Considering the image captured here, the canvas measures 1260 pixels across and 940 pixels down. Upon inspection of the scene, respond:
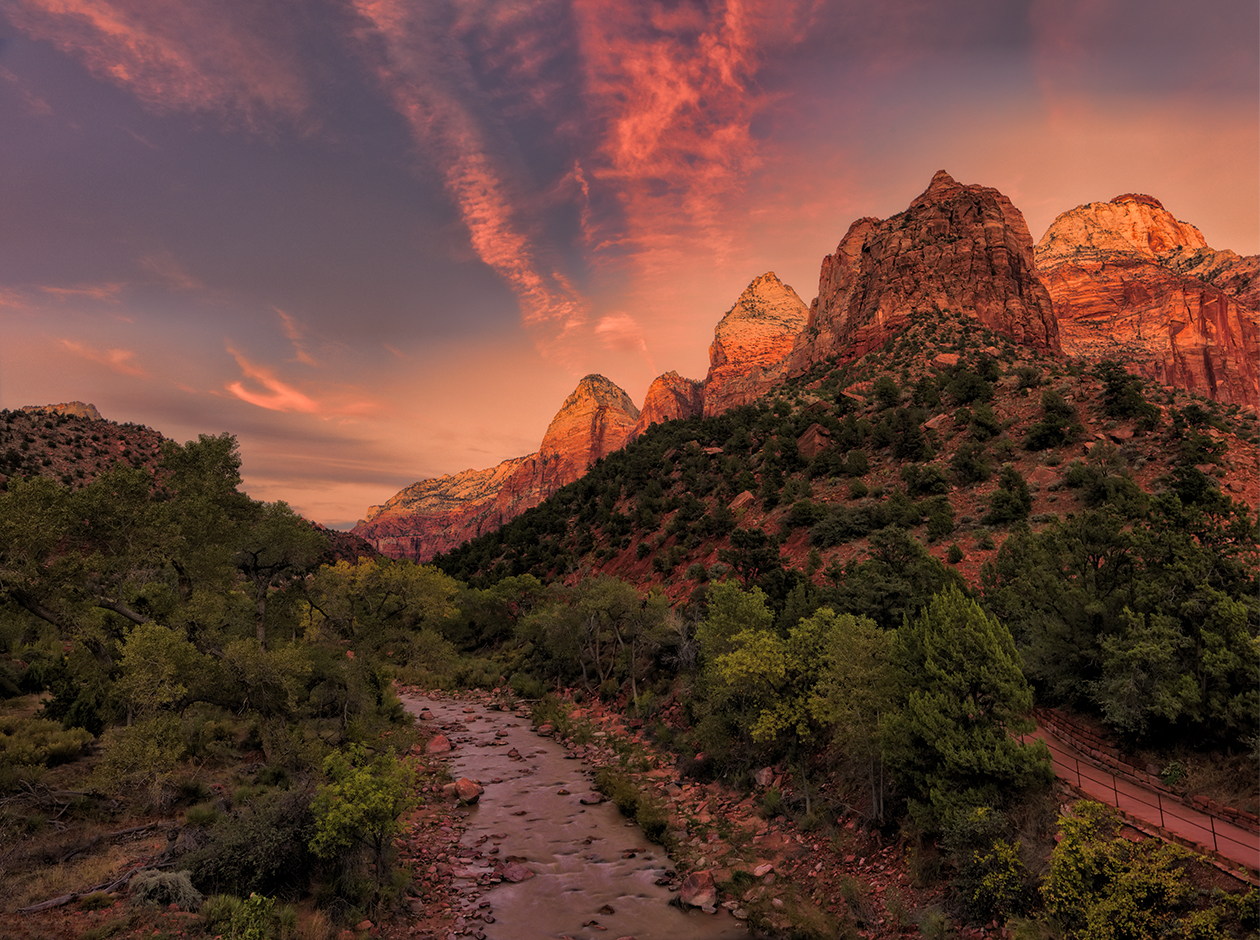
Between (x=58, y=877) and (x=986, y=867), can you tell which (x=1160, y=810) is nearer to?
(x=986, y=867)

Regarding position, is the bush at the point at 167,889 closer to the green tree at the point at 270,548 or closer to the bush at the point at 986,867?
the green tree at the point at 270,548

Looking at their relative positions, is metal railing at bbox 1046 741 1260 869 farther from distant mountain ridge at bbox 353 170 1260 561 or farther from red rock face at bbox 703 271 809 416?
red rock face at bbox 703 271 809 416

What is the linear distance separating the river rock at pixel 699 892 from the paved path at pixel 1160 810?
38.6 feet

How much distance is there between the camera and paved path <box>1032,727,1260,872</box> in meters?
12.3

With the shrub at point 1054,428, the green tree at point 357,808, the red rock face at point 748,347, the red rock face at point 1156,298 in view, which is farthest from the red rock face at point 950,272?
the green tree at point 357,808

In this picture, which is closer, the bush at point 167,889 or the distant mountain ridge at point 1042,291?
the bush at point 167,889

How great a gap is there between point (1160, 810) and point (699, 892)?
13376 mm

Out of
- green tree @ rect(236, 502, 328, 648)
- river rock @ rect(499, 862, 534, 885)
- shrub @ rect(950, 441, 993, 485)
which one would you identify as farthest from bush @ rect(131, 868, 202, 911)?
shrub @ rect(950, 441, 993, 485)

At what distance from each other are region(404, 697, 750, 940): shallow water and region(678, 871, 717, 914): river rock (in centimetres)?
35

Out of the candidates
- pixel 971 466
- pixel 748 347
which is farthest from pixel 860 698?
pixel 748 347

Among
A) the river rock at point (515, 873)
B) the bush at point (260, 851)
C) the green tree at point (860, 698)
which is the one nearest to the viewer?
the bush at point (260, 851)

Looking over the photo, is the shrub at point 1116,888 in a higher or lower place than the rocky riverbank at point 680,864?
higher

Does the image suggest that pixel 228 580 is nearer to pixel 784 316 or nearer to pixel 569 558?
pixel 569 558

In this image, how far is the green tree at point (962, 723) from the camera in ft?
52.6
